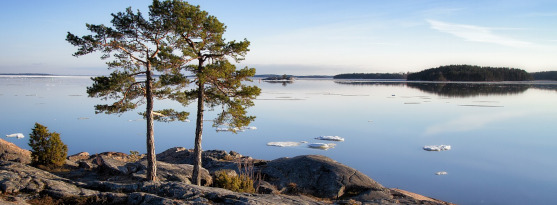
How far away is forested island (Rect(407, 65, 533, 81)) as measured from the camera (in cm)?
15631

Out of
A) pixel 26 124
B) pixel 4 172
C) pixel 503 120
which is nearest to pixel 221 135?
pixel 26 124

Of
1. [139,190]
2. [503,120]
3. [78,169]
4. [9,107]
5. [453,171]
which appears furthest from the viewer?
[9,107]

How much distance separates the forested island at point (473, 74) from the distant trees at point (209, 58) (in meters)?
166

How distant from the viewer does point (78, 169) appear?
1548 cm

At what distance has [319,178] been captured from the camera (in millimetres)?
14422

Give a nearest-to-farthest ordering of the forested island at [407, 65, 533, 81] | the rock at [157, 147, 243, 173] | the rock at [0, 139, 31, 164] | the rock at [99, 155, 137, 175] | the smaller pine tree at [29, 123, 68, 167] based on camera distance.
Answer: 1. the rock at [99, 155, 137, 175]
2. the smaller pine tree at [29, 123, 68, 167]
3. the rock at [0, 139, 31, 164]
4. the rock at [157, 147, 243, 173]
5. the forested island at [407, 65, 533, 81]

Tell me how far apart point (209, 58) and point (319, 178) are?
622cm

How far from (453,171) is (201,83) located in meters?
12.7

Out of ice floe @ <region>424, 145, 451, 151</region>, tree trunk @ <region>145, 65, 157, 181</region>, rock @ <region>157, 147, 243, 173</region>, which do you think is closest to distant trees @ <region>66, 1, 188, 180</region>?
tree trunk @ <region>145, 65, 157, 181</region>

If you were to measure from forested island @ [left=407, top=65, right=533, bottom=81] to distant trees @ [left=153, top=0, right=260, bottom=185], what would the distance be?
6528 inches

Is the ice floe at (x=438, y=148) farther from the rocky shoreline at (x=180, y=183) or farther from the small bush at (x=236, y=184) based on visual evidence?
the small bush at (x=236, y=184)

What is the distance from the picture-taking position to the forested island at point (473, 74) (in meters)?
156

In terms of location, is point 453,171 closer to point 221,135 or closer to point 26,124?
point 221,135

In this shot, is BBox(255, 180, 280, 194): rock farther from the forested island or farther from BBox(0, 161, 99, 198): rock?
the forested island
